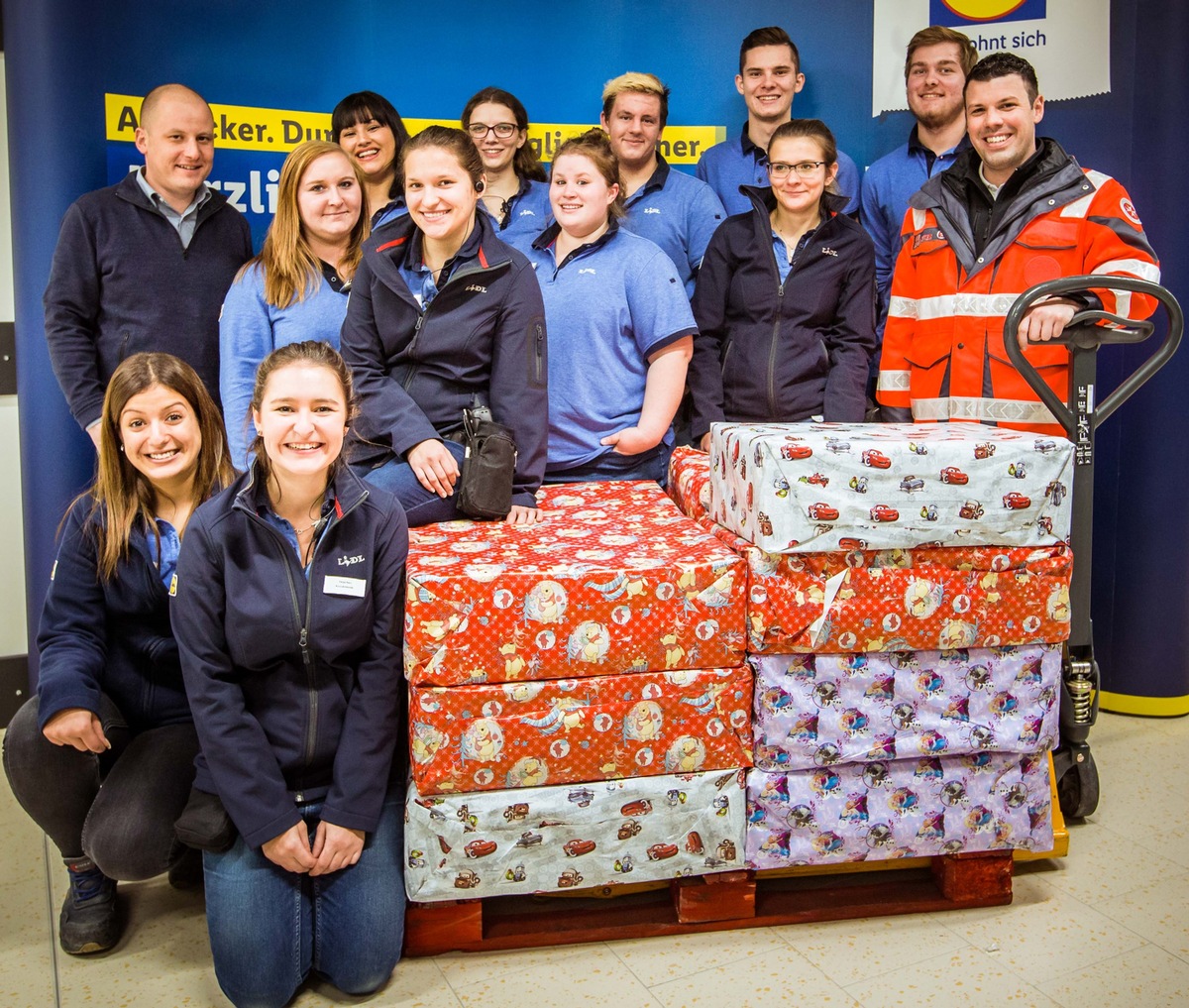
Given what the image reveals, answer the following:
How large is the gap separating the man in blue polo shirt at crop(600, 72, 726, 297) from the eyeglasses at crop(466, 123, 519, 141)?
335 millimetres

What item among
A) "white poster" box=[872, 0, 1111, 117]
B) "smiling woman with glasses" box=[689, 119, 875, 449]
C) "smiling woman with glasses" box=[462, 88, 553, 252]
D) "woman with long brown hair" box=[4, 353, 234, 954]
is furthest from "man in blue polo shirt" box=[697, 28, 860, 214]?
"woman with long brown hair" box=[4, 353, 234, 954]

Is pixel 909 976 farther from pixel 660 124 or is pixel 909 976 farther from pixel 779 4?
pixel 779 4

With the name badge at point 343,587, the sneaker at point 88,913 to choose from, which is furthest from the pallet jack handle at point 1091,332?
the sneaker at point 88,913

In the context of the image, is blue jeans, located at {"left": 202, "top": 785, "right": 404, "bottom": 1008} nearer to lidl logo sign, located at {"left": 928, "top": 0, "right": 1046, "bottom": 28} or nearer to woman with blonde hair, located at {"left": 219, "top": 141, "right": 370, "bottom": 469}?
woman with blonde hair, located at {"left": 219, "top": 141, "right": 370, "bottom": 469}

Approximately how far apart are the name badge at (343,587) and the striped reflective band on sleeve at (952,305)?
1.95 metres

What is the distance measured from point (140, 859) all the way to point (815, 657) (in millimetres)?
1487

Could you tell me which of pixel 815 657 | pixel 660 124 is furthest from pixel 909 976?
pixel 660 124

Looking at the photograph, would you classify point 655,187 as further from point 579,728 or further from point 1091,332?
point 579,728

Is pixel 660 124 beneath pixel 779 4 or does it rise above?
beneath

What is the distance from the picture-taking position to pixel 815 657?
2.43 meters

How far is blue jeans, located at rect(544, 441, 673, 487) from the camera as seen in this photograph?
340 centimetres

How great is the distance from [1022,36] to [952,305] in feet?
4.43

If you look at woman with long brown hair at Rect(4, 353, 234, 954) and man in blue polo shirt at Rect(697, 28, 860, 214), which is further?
man in blue polo shirt at Rect(697, 28, 860, 214)

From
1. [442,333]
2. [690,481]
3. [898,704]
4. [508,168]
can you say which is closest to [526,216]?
[508,168]
